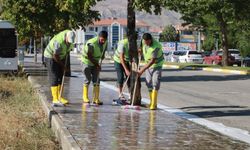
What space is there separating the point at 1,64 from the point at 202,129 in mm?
18406

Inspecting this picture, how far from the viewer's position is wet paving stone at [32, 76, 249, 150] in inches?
313

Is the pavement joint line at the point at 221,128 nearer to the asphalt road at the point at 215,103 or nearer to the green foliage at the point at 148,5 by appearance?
the asphalt road at the point at 215,103

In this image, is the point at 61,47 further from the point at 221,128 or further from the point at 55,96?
the point at 221,128

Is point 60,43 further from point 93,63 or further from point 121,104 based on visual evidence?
point 121,104

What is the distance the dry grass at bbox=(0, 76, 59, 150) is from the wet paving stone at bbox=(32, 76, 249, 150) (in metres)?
0.43

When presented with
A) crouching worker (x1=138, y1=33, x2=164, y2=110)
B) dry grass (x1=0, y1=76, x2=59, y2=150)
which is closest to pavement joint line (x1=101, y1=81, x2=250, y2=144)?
crouching worker (x1=138, y1=33, x2=164, y2=110)

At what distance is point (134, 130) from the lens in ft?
30.5

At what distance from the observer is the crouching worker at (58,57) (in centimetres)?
1223

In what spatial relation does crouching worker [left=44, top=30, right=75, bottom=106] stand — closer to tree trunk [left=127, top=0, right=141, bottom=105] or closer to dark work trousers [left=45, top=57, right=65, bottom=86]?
dark work trousers [left=45, top=57, right=65, bottom=86]

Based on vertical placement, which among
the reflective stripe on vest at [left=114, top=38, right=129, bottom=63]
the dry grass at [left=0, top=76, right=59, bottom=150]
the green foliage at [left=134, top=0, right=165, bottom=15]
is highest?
the green foliage at [left=134, top=0, right=165, bottom=15]

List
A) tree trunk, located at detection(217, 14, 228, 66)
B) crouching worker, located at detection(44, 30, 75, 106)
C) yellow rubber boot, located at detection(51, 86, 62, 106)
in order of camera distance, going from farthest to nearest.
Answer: tree trunk, located at detection(217, 14, 228, 66) → yellow rubber boot, located at detection(51, 86, 62, 106) → crouching worker, located at detection(44, 30, 75, 106)

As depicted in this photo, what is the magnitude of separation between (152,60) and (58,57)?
2.13m

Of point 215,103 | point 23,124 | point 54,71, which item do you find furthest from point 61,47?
point 215,103

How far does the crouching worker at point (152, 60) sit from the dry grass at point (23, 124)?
8.17ft
